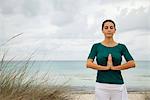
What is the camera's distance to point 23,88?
452cm

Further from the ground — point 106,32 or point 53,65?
point 106,32

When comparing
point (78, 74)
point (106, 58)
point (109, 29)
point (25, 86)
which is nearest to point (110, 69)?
point (106, 58)

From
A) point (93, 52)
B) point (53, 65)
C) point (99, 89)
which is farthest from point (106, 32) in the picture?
point (53, 65)

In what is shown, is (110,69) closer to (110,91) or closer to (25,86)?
(110,91)

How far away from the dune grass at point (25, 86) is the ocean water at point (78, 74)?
16 centimetres

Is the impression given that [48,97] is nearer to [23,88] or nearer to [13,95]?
[23,88]

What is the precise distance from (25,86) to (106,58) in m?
1.80

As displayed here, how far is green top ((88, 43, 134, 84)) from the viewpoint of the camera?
10.1 feet

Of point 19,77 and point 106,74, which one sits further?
point 19,77

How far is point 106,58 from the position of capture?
3096 mm

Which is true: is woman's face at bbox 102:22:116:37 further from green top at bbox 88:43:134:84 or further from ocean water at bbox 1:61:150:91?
ocean water at bbox 1:61:150:91

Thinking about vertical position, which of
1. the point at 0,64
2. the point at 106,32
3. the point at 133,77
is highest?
the point at 106,32

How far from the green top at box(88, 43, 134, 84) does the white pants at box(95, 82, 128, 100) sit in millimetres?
33

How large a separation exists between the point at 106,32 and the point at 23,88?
1734mm
